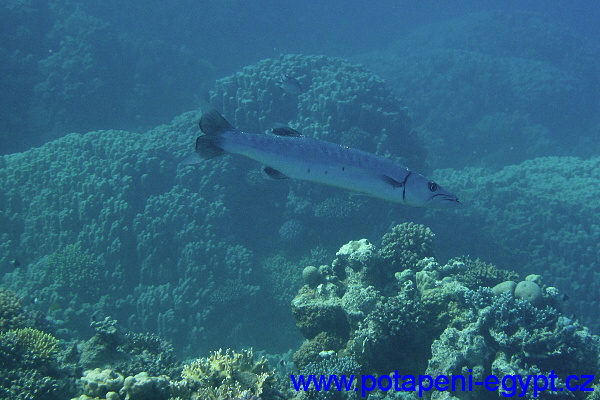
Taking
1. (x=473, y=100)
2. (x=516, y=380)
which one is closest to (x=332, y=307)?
(x=516, y=380)

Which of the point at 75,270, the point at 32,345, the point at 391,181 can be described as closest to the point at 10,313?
A: the point at 32,345

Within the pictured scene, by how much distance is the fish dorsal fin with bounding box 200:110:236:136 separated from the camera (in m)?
4.09

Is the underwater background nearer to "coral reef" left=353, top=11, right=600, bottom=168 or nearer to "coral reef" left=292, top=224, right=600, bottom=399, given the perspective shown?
"coral reef" left=292, top=224, right=600, bottom=399

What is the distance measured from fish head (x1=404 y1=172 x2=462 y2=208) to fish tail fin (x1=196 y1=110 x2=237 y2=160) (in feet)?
6.68

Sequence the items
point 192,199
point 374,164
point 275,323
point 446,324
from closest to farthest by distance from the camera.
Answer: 1. point 374,164
2. point 446,324
3. point 275,323
4. point 192,199

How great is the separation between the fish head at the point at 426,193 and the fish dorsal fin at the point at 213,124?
2.05 meters

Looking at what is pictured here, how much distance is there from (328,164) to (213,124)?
138 cm

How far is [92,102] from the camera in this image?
18562 mm

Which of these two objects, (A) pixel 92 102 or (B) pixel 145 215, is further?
(A) pixel 92 102

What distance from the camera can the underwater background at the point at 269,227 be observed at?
445cm

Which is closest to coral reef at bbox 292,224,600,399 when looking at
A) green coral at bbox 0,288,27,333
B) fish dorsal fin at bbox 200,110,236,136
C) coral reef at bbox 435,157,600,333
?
fish dorsal fin at bbox 200,110,236,136

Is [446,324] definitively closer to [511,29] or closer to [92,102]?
[92,102]

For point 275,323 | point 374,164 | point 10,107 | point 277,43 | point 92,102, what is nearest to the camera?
point 374,164

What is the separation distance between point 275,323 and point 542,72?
24865mm
